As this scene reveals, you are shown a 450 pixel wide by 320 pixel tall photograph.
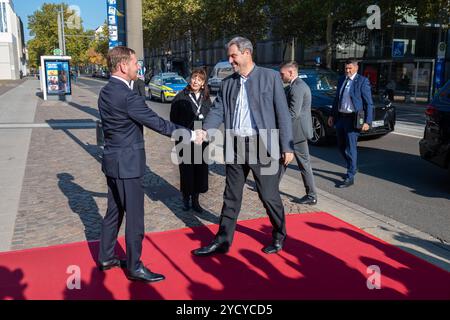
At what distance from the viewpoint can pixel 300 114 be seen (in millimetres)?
5496

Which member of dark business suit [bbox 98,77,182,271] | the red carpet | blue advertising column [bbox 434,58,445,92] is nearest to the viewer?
dark business suit [bbox 98,77,182,271]

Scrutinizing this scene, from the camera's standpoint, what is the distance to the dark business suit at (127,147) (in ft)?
10.7

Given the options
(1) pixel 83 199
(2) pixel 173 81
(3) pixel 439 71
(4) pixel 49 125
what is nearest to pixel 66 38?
(2) pixel 173 81

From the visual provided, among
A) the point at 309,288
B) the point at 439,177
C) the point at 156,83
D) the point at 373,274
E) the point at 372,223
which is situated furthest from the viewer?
the point at 156,83

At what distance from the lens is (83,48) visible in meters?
78.0

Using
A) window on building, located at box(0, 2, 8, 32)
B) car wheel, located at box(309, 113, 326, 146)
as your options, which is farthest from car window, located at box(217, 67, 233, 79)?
window on building, located at box(0, 2, 8, 32)

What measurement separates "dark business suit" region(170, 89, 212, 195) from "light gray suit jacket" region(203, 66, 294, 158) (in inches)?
48.6

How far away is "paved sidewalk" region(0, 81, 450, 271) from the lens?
4505mm

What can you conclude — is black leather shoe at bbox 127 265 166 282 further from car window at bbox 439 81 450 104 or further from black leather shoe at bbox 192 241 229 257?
car window at bbox 439 81 450 104

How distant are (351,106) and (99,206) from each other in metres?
3.74

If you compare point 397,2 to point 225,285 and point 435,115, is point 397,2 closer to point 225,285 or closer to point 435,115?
point 435,115
